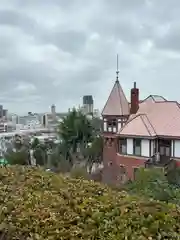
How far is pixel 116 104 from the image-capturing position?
21266mm

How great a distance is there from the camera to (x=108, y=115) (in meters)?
21.4

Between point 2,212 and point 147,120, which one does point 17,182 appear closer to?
point 2,212

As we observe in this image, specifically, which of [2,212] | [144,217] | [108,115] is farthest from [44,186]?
[108,115]

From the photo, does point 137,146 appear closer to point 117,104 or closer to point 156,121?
point 156,121

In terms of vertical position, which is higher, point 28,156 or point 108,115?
point 108,115

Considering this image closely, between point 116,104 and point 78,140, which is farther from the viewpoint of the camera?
point 78,140

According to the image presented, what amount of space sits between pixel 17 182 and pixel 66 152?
76.7ft

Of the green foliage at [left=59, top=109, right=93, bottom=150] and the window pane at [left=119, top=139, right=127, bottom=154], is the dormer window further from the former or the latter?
the green foliage at [left=59, top=109, right=93, bottom=150]

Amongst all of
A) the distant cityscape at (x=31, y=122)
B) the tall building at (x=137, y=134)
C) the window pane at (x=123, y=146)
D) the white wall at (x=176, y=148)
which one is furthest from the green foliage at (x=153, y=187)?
the distant cityscape at (x=31, y=122)

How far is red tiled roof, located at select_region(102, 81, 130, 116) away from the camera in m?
21.1

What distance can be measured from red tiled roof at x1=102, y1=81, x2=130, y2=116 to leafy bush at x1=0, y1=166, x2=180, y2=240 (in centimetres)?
1774

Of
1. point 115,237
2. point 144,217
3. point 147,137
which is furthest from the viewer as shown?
point 147,137

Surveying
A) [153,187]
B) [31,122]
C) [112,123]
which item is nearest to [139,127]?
[112,123]

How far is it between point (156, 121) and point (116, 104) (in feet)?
8.74
